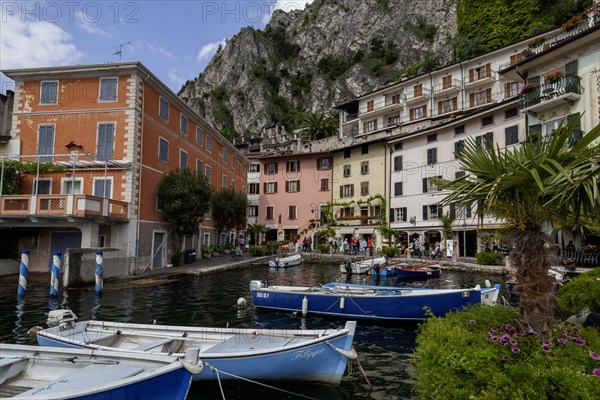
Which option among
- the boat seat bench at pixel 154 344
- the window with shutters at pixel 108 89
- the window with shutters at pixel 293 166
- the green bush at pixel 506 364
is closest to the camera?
the green bush at pixel 506 364

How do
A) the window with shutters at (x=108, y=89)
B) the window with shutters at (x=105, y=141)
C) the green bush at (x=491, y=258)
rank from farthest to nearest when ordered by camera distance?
the green bush at (x=491, y=258) < the window with shutters at (x=108, y=89) < the window with shutters at (x=105, y=141)

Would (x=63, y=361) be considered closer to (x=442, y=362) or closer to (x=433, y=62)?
(x=442, y=362)

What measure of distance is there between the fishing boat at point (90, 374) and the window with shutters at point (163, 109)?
2473 centimetres

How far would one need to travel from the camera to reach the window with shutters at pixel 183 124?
32.9 m

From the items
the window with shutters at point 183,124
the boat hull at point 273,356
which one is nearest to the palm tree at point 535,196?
the boat hull at point 273,356

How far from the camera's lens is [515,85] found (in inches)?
1750

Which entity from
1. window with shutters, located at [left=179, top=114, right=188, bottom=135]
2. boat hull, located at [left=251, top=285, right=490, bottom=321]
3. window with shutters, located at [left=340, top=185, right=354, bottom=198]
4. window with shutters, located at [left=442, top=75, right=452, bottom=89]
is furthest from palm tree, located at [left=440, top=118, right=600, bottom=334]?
window with shutters, located at [left=442, top=75, right=452, bottom=89]

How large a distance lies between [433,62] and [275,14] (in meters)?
108

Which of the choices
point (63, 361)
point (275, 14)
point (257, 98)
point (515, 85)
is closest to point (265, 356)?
point (63, 361)

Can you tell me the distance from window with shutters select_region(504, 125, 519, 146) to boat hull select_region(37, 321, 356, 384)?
32.1m

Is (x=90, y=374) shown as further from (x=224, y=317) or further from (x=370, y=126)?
(x=370, y=126)

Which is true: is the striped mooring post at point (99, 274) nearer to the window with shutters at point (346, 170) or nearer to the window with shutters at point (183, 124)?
the window with shutters at point (183, 124)

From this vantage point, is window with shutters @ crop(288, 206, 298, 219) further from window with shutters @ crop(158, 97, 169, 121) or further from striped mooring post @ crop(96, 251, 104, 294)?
striped mooring post @ crop(96, 251, 104, 294)

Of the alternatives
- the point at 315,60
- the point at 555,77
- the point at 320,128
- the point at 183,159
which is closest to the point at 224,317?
the point at 183,159
